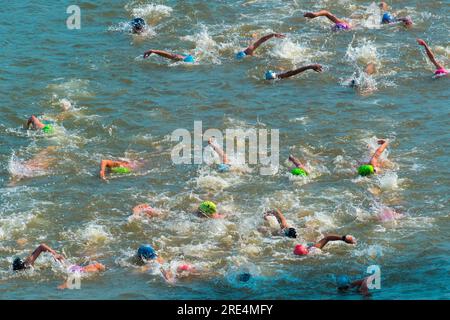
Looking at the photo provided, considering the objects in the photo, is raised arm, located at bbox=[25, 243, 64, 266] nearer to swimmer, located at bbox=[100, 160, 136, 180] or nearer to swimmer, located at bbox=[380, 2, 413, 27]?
swimmer, located at bbox=[100, 160, 136, 180]

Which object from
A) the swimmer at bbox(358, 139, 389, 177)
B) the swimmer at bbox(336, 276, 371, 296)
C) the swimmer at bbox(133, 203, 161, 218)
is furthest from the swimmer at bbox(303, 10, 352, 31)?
the swimmer at bbox(336, 276, 371, 296)

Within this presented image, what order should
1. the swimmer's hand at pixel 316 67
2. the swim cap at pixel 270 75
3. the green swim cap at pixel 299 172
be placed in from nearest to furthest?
the green swim cap at pixel 299 172
the swimmer's hand at pixel 316 67
the swim cap at pixel 270 75

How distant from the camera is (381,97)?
86.3ft

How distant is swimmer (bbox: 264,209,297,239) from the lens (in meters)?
20.0

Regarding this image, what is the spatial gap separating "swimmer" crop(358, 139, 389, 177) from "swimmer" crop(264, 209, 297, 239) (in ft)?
9.18

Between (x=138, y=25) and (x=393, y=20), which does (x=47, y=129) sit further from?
(x=393, y=20)

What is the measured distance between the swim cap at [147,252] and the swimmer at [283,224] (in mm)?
2648

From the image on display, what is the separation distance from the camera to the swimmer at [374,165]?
73.1 feet

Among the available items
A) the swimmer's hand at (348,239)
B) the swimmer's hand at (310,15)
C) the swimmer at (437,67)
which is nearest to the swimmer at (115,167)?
the swimmer's hand at (348,239)

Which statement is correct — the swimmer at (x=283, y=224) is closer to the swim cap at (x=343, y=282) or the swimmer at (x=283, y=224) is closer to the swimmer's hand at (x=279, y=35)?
the swim cap at (x=343, y=282)

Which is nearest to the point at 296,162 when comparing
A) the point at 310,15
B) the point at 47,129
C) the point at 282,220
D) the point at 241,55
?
the point at 282,220
